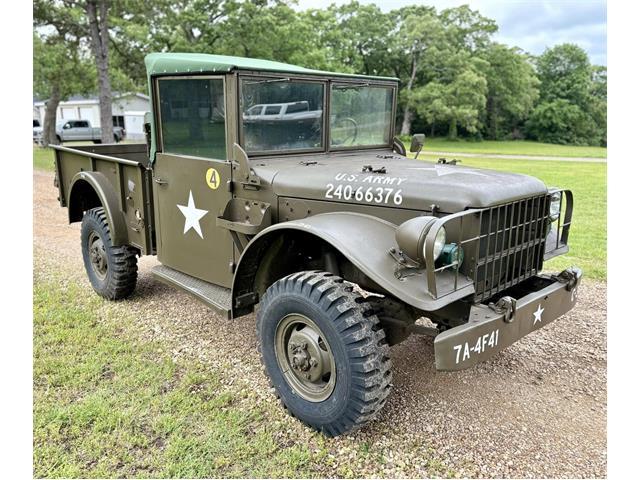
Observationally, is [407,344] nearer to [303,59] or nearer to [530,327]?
[530,327]

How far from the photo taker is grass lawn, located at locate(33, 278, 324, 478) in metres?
2.85

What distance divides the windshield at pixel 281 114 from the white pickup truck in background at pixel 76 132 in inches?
1034

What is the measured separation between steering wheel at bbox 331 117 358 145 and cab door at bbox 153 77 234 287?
2.89ft

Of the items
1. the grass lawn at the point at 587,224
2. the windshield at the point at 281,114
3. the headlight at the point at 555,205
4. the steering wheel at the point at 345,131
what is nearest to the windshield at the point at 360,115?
the steering wheel at the point at 345,131

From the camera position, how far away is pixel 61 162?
5.82 metres

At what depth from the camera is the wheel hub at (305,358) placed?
9.96 ft

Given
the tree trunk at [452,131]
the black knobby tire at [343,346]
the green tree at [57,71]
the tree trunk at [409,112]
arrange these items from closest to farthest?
1. the black knobby tire at [343,346]
2. the green tree at [57,71]
3. the tree trunk at [409,112]
4. the tree trunk at [452,131]

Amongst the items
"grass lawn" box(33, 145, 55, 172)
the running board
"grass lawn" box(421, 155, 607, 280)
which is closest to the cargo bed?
the running board

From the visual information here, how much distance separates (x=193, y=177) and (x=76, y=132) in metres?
27.9

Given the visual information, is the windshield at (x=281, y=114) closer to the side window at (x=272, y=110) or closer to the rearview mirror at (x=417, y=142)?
the side window at (x=272, y=110)

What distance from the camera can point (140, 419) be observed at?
323 centimetres

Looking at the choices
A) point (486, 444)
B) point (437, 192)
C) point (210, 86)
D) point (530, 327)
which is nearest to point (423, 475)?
point (486, 444)

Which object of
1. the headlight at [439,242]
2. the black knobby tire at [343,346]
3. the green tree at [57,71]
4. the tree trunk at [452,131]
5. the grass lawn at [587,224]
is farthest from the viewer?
the tree trunk at [452,131]

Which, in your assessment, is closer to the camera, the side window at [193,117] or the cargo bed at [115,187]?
the side window at [193,117]
